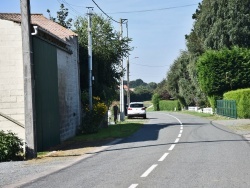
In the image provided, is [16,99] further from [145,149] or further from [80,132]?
[80,132]

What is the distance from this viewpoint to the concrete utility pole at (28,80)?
43.8 ft

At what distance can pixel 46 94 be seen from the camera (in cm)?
A: 1659

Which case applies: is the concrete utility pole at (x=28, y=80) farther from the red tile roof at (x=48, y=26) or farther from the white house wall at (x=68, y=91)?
the red tile roof at (x=48, y=26)

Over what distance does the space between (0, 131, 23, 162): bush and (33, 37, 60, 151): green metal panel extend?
175 cm

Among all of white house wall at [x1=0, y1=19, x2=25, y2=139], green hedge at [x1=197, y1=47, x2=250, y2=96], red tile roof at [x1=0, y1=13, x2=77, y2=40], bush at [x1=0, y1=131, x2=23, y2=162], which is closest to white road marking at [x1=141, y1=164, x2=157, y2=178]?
bush at [x1=0, y1=131, x2=23, y2=162]

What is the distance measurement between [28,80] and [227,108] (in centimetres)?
2729

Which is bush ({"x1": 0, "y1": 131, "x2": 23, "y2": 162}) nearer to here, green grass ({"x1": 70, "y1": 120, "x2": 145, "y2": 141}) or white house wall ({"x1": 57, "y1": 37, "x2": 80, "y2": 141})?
white house wall ({"x1": 57, "y1": 37, "x2": 80, "y2": 141})

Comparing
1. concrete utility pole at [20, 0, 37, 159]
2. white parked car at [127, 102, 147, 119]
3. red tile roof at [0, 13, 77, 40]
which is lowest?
white parked car at [127, 102, 147, 119]

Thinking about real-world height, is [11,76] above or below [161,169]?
above

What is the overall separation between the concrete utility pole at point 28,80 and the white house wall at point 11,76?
213 cm

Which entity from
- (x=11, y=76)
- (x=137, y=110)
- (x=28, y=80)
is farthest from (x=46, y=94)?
(x=137, y=110)

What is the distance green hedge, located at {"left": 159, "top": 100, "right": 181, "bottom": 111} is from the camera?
272ft

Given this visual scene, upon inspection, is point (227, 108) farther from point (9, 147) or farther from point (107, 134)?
point (9, 147)

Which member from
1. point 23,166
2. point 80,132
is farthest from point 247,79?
point 23,166
